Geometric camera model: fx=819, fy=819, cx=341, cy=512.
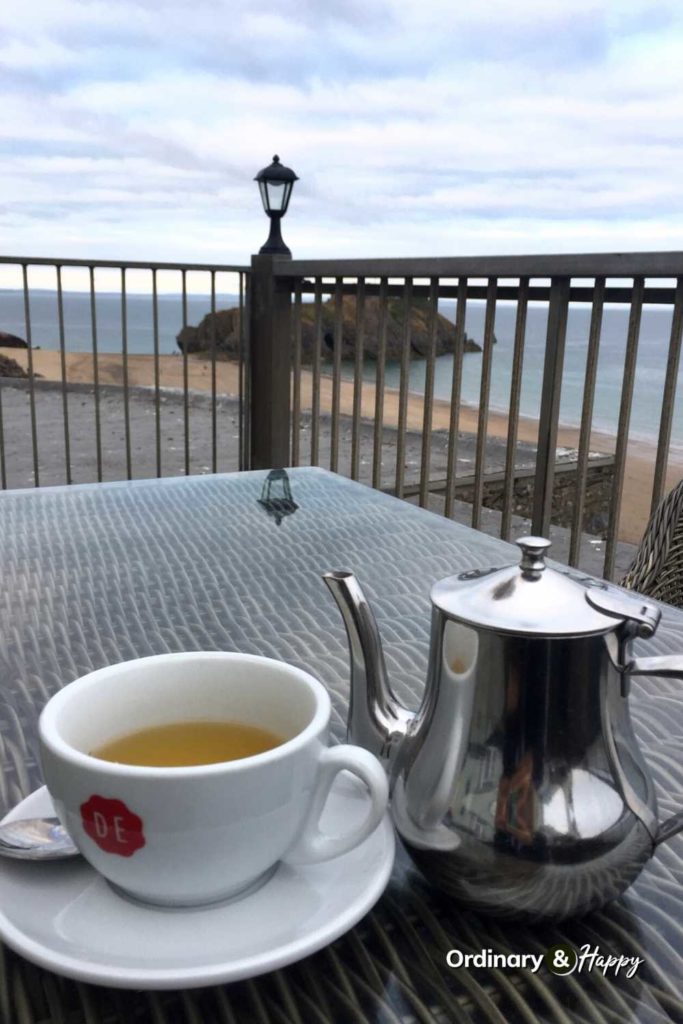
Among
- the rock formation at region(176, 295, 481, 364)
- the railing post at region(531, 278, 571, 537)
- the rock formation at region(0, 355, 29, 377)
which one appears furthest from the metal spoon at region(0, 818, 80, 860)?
the rock formation at region(0, 355, 29, 377)

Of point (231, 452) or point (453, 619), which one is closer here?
point (453, 619)

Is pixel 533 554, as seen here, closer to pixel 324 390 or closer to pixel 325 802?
pixel 325 802

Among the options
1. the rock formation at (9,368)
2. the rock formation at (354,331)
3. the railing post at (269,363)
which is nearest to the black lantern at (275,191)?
the railing post at (269,363)

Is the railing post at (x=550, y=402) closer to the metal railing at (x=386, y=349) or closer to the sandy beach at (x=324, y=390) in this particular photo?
the metal railing at (x=386, y=349)

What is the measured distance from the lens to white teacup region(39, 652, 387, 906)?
14.1 inches

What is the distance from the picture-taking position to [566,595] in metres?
0.41

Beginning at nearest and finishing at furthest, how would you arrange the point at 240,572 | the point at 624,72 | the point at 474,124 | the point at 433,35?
the point at 240,572 → the point at 433,35 → the point at 624,72 → the point at 474,124

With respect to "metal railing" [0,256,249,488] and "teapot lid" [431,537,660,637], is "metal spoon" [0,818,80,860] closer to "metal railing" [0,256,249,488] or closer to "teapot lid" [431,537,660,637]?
"teapot lid" [431,537,660,637]

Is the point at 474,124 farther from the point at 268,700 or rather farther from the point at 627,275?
the point at 268,700

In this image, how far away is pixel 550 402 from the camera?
2230 millimetres

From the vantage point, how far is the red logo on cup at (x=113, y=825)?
1.18 ft

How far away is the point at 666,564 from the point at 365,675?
0.91 metres

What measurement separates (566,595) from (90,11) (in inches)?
261

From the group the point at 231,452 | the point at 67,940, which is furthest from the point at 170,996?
the point at 231,452
